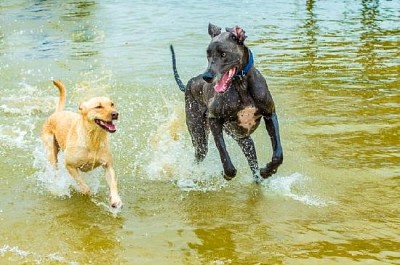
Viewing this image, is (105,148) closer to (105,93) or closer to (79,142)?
(79,142)

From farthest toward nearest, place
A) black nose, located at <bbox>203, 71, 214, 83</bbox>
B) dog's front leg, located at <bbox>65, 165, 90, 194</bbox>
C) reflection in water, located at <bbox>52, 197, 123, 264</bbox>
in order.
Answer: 1. dog's front leg, located at <bbox>65, 165, 90, 194</bbox>
2. black nose, located at <bbox>203, 71, 214, 83</bbox>
3. reflection in water, located at <bbox>52, 197, 123, 264</bbox>

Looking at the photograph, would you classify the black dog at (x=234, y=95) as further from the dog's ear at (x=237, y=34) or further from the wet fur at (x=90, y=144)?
the wet fur at (x=90, y=144)

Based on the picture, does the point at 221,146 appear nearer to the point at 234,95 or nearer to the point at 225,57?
Result: the point at 234,95

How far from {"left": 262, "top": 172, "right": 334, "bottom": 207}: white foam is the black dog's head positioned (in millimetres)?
1201

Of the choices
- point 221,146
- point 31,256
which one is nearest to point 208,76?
point 221,146

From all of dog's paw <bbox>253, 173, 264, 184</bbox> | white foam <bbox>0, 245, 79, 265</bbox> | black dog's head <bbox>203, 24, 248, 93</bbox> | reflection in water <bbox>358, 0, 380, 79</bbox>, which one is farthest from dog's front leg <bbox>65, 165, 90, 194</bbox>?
reflection in water <bbox>358, 0, 380, 79</bbox>

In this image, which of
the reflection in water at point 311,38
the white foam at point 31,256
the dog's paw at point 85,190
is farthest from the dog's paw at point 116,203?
the reflection in water at point 311,38

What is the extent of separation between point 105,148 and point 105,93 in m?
4.79

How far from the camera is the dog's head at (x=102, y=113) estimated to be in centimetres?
588

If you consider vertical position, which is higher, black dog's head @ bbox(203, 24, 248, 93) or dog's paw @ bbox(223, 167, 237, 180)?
black dog's head @ bbox(203, 24, 248, 93)

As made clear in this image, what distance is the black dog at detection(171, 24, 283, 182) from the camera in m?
5.88

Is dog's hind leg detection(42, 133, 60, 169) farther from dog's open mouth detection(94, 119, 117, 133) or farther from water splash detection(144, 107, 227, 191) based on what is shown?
dog's open mouth detection(94, 119, 117, 133)

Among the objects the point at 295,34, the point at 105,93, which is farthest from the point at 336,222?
the point at 295,34

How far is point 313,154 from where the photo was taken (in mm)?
7590
